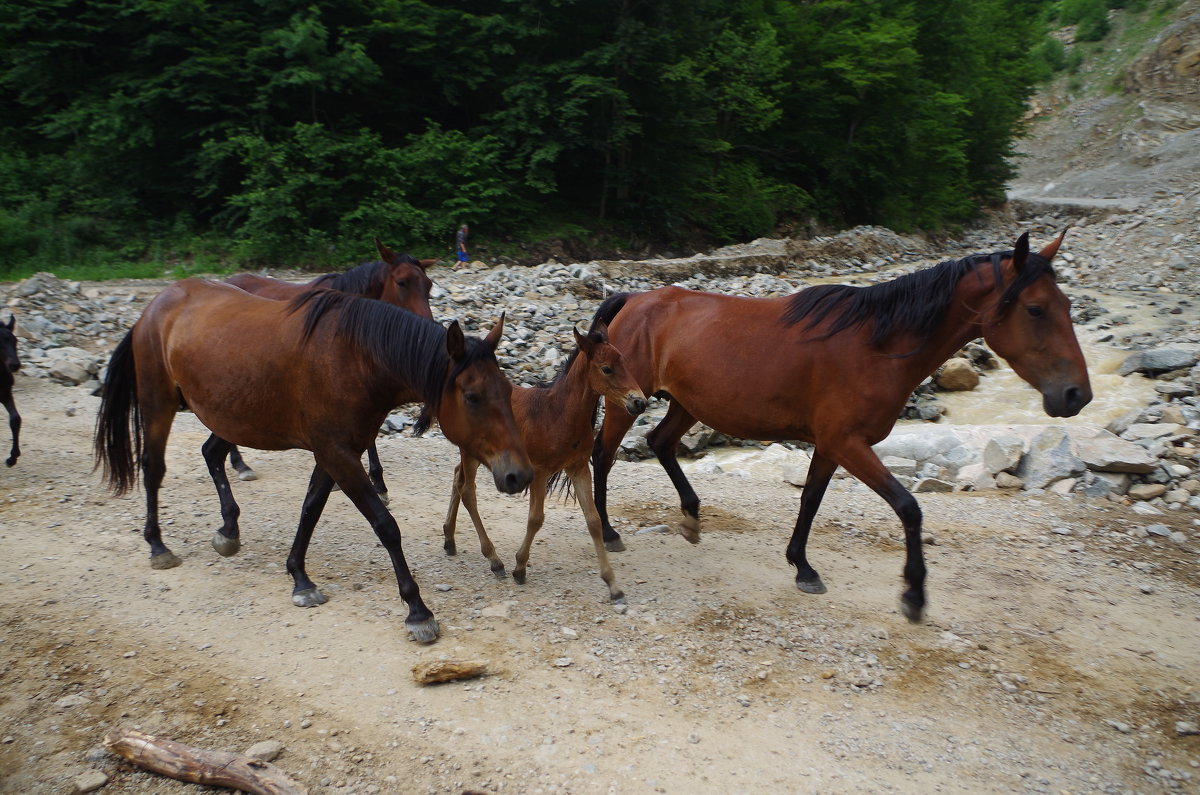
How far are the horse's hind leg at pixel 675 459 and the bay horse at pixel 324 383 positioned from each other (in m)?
2.10

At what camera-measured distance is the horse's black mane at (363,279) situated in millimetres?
6938

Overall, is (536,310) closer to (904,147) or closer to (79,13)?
(79,13)

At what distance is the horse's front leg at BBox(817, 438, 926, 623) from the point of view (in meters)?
4.43

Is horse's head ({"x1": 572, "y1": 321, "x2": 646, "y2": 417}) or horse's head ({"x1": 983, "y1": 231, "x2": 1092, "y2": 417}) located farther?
horse's head ({"x1": 572, "y1": 321, "x2": 646, "y2": 417})

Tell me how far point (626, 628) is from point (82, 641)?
302 cm

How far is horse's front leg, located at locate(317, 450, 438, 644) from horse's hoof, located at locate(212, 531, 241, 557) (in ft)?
5.01

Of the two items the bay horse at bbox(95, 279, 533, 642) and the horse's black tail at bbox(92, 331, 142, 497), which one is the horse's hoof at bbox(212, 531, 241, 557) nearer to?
the bay horse at bbox(95, 279, 533, 642)

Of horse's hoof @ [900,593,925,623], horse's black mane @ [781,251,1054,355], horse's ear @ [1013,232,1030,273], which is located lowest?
horse's hoof @ [900,593,925,623]

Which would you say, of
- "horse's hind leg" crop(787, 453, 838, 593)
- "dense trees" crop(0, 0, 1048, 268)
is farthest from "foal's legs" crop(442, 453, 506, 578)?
"dense trees" crop(0, 0, 1048, 268)

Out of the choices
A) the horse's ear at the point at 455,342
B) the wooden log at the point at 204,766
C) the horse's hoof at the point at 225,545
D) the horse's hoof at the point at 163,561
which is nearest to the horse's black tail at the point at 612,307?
the horse's ear at the point at 455,342

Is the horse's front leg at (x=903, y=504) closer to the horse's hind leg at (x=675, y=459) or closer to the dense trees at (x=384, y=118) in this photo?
the horse's hind leg at (x=675, y=459)

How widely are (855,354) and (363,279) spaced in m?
4.52

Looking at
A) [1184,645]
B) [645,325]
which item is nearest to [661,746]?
[645,325]

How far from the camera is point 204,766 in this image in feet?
10.2
